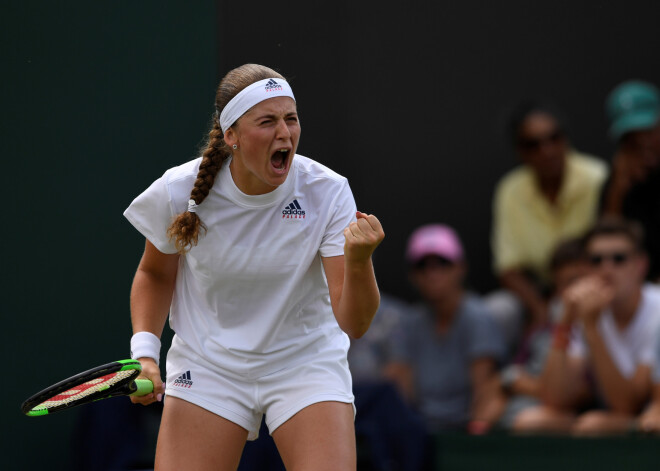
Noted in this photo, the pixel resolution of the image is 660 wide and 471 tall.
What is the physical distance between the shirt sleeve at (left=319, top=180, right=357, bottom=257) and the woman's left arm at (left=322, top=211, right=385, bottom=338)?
33mm

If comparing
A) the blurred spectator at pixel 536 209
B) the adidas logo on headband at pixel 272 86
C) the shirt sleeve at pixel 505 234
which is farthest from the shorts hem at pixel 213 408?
the shirt sleeve at pixel 505 234

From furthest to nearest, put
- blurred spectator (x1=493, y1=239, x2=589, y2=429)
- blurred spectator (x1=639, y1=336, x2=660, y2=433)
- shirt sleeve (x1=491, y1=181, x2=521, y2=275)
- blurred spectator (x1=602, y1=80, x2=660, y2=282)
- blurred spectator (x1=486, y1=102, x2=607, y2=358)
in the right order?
shirt sleeve (x1=491, y1=181, x2=521, y2=275), blurred spectator (x1=486, y1=102, x2=607, y2=358), blurred spectator (x1=602, y1=80, x2=660, y2=282), blurred spectator (x1=493, y1=239, x2=589, y2=429), blurred spectator (x1=639, y1=336, x2=660, y2=433)

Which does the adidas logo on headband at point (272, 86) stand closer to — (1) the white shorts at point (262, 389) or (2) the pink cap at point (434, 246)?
(1) the white shorts at point (262, 389)

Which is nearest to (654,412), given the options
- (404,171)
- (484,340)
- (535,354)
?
(535,354)

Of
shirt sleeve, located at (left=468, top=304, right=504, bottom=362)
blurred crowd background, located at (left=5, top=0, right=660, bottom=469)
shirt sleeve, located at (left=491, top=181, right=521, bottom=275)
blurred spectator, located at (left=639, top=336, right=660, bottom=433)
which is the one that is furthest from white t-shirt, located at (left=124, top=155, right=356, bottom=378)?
shirt sleeve, located at (left=491, top=181, right=521, bottom=275)

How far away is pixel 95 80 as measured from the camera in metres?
3.55

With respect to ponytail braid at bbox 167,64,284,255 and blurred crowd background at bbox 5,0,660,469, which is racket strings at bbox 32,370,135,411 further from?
blurred crowd background at bbox 5,0,660,469

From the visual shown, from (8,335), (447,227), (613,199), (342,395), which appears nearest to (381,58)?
(447,227)

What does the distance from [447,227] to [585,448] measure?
72.7 inches

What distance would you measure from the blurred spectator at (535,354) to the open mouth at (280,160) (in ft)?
8.55

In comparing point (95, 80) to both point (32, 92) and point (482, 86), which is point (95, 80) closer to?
point (32, 92)

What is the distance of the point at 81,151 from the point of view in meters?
3.62

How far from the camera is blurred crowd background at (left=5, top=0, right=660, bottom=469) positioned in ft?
11.5

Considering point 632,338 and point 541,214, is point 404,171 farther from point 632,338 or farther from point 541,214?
point 632,338
